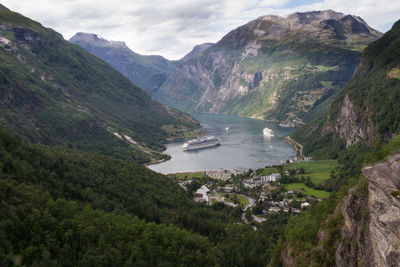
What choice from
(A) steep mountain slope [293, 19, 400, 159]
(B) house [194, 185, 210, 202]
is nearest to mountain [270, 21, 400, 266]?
(A) steep mountain slope [293, 19, 400, 159]

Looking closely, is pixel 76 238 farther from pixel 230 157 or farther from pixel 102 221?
pixel 230 157

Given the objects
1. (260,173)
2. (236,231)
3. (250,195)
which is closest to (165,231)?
(236,231)

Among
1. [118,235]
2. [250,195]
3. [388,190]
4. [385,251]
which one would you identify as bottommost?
[250,195]

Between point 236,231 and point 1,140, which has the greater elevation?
point 1,140

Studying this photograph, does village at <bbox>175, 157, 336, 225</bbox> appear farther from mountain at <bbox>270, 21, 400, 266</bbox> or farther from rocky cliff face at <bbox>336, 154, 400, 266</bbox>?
rocky cliff face at <bbox>336, 154, 400, 266</bbox>

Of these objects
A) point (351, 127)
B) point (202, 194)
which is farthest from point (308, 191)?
point (351, 127)

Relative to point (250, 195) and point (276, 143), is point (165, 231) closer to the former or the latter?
point (250, 195)

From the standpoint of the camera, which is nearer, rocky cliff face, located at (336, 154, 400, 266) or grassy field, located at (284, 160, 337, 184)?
rocky cliff face, located at (336, 154, 400, 266)
